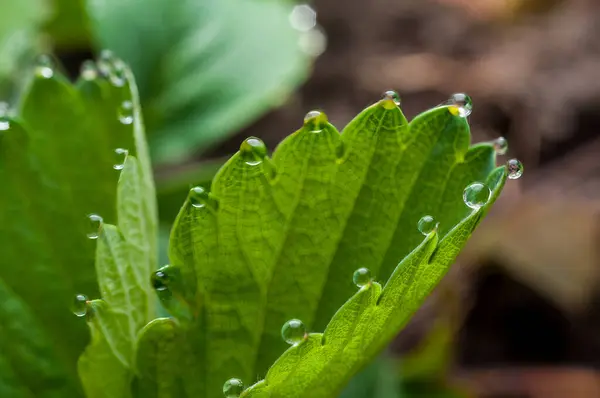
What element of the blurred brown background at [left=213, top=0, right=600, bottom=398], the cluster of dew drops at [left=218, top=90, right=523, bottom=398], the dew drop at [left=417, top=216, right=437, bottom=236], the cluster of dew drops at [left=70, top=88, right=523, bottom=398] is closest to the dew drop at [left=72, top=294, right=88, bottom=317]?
the cluster of dew drops at [left=70, top=88, right=523, bottom=398]

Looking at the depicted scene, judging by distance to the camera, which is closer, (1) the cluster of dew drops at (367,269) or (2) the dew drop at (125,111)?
Answer: (1) the cluster of dew drops at (367,269)

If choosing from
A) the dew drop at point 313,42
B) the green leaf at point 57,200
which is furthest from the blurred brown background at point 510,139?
the green leaf at point 57,200

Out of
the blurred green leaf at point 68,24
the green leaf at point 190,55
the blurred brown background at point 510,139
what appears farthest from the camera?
the blurred green leaf at point 68,24

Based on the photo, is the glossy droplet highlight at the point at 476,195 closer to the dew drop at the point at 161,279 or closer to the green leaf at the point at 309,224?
the green leaf at the point at 309,224

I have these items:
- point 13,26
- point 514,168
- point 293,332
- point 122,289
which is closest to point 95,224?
point 122,289

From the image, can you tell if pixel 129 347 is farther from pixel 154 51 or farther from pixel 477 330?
pixel 154 51

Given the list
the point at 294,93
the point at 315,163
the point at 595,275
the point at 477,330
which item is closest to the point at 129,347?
the point at 315,163

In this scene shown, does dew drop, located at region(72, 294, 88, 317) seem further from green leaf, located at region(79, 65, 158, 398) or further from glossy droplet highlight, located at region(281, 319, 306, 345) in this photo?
glossy droplet highlight, located at region(281, 319, 306, 345)
